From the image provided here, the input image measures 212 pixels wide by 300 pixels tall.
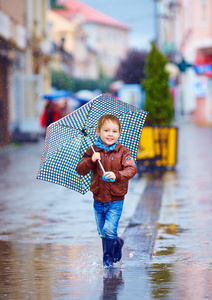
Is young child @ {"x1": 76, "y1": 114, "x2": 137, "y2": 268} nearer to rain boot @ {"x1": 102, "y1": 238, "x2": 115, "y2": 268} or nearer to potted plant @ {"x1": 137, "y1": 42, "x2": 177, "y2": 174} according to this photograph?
rain boot @ {"x1": 102, "y1": 238, "x2": 115, "y2": 268}

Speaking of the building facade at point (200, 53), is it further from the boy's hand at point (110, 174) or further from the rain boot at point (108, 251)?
the boy's hand at point (110, 174)

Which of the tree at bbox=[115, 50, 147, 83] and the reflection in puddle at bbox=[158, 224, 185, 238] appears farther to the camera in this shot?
the tree at bbox=[115, 50, 147, 83]

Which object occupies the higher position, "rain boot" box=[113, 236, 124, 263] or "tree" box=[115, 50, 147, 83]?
"tree" box=[115, 50, 147, 83]

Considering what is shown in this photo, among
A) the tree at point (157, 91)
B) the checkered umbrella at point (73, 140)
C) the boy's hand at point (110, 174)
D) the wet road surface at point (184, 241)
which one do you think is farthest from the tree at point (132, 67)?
the boy's hand at point (110, 174)

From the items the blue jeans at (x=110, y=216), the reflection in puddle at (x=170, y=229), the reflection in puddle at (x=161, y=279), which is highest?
the blue jeans at (x=110, y=216)

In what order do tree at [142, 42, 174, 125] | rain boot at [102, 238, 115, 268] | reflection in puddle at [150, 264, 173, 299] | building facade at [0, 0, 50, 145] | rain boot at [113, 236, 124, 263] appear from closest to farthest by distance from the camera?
reflection in puddle at [150, 264, 173, 299] < rain boot at [102, 238, 115, 268] < rain boot at [113, 236, 124, 263] < tree at [142, 42, 174, 125] < building facade at [0, 0, 50, 145]

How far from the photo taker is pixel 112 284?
5129 mm

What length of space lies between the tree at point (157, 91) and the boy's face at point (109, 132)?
343 inches

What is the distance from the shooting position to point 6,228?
7801 millimetres

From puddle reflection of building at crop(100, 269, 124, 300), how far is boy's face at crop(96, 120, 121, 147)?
104 centimetres

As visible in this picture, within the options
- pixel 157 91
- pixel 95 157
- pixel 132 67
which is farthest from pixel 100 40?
pixel 95 157

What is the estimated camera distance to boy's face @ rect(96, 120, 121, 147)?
5.45m

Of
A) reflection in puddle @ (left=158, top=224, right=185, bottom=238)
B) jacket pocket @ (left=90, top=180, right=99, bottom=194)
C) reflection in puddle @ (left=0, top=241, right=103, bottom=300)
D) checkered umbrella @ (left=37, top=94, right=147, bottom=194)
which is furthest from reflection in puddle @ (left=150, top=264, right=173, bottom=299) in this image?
reflection in puddle @ (left=158, top=224, right=185, bottom=238)

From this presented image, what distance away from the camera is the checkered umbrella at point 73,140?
5.78 m
